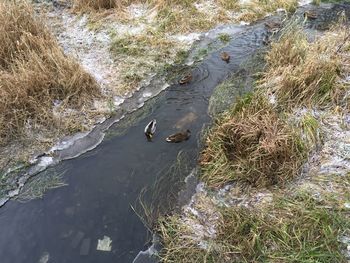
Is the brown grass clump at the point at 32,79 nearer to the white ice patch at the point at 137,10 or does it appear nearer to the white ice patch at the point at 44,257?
the white ice patch at the point at 44,257

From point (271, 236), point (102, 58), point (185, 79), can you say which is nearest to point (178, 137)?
point (185, 79)

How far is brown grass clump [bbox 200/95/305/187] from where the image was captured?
454cm

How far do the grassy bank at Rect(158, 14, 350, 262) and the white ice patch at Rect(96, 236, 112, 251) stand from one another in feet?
2.10

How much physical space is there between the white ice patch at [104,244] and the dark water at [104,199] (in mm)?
49

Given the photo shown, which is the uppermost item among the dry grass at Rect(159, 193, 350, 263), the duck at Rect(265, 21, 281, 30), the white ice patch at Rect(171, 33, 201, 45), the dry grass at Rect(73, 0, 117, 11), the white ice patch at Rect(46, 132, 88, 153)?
the dry grass at Rect(73, 0, 117, 11)

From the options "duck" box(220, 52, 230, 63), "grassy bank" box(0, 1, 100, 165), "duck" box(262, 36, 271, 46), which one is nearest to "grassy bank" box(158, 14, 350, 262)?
"duck" box(220, 52, 230, 63)

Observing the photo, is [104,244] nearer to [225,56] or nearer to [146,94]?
[146,94]

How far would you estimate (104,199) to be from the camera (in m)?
4.66

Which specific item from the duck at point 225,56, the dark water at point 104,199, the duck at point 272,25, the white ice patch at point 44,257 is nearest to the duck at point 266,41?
the duck at point 272,25

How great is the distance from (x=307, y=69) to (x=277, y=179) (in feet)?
7.27

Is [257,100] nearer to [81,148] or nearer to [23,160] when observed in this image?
[81,148]

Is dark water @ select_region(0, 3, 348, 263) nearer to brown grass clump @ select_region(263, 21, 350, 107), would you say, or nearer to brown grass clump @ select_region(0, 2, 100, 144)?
brown grass clump @ select_region(0, 2, 100, 144)

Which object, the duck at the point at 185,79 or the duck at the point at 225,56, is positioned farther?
the duck at the point at 225,56

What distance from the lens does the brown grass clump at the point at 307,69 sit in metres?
5.64
